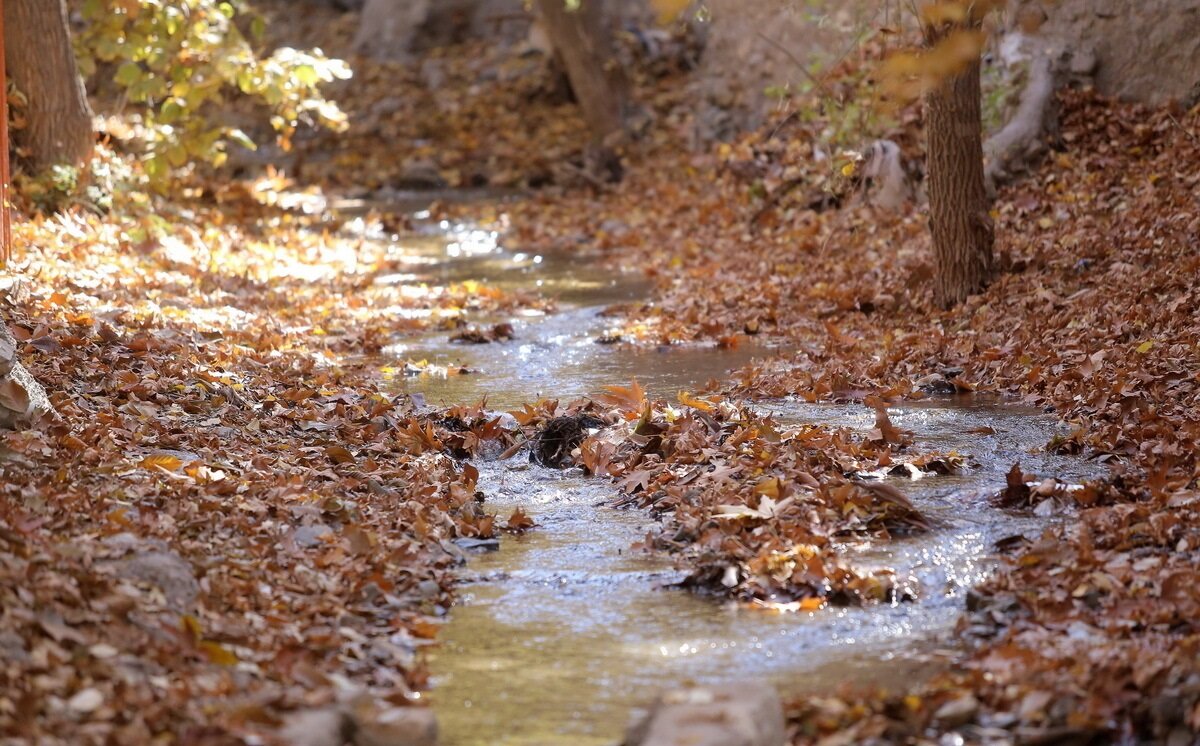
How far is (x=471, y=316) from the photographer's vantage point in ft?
36.6

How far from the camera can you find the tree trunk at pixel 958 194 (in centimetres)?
942

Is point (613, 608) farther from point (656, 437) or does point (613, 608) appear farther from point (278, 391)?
point (278, 391)

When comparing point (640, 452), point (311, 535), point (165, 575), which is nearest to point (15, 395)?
point (311, 535)

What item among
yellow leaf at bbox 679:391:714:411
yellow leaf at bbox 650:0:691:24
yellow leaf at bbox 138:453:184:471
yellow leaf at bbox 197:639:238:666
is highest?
yellow leaf at bbox 650:0:691:24

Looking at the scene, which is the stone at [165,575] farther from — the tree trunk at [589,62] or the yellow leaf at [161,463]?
the tree trunk at [589,62]

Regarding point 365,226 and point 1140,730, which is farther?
point 365,226

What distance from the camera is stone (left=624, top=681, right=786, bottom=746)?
351 centimetres

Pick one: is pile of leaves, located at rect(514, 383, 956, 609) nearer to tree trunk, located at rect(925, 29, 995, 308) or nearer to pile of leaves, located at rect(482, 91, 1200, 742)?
pile of leaves, located at rect(482, 91, 1200, 742)

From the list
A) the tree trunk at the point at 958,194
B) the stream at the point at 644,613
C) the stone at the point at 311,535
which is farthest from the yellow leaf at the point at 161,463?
the tree trunk at the point at 958,194

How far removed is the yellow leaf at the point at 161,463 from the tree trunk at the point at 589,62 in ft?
42.8

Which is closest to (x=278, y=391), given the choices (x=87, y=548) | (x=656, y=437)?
(x=656, y=437)

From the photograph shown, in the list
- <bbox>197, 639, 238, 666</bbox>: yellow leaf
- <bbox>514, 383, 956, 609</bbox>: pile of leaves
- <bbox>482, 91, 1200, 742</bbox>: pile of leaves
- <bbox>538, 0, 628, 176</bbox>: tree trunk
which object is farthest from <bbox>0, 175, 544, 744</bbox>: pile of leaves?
<bbox>538, 0, 628, 176</bbox>: tree trunk

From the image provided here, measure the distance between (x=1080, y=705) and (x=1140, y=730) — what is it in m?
0.17

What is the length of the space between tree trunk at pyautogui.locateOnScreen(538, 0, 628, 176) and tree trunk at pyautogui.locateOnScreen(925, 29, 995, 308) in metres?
9.16
